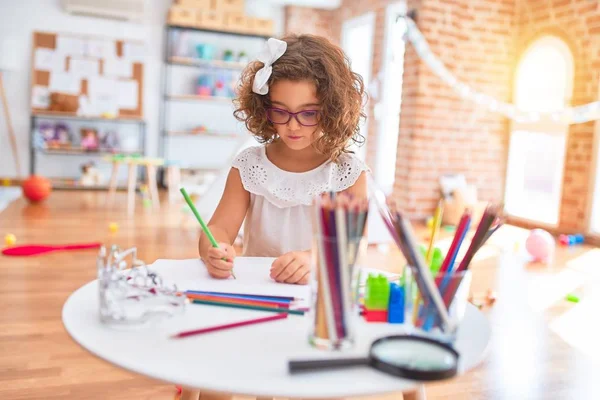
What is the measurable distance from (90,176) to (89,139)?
41 cm

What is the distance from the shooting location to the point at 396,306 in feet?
2.43

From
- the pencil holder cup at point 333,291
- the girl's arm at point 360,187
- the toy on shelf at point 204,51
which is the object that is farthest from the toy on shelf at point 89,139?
the pencil holder cup at point 333,291

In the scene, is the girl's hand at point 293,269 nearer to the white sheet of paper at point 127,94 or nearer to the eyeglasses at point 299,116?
the eyeglasses at point 299,116

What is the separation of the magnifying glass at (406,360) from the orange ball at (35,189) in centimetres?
449

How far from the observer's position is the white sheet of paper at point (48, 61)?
568 cm

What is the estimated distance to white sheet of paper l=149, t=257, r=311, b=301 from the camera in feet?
2.81

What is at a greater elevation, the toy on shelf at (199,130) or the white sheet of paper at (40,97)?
the white sheet of paper at (40,97)

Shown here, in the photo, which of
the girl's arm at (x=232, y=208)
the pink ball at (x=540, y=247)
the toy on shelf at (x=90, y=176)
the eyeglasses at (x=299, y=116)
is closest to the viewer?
the eyeglasses at (x=299, y=116)

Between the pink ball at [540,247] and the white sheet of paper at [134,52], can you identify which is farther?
the white sheet of paper at [134,52]

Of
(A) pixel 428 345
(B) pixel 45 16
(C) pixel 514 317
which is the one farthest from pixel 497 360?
(B) pixel 45 16

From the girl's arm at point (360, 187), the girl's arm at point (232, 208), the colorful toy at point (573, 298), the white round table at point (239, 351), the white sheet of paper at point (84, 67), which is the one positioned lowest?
the colorful toy at point (573, 298)

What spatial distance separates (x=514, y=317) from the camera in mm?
2332

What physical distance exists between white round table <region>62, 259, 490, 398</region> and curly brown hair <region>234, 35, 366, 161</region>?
50cm

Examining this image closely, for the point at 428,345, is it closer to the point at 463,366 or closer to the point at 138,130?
the point at 463,366
